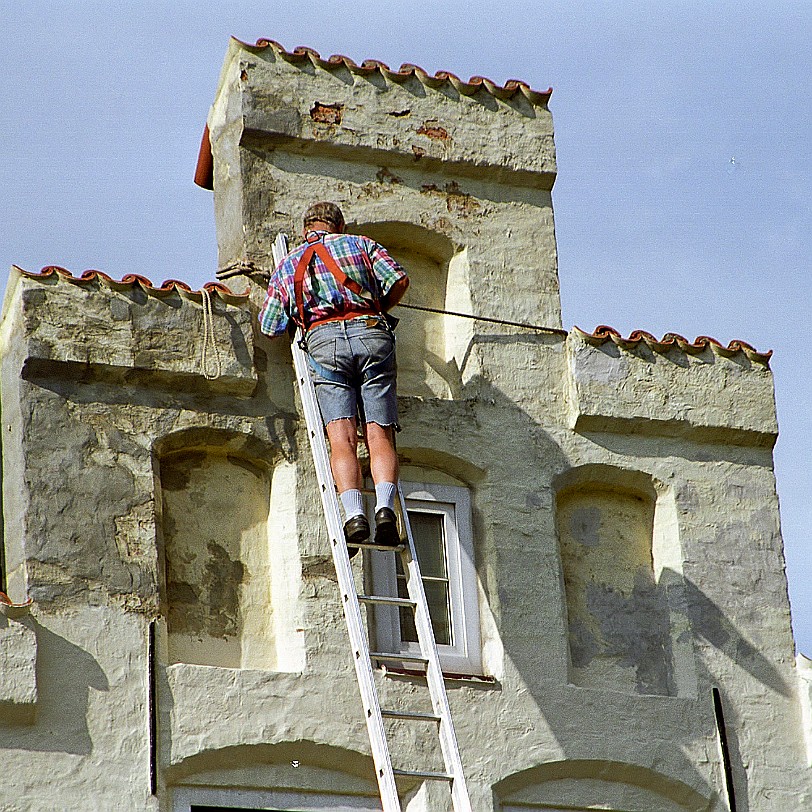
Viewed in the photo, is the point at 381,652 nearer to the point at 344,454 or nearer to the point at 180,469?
the point at 344,454

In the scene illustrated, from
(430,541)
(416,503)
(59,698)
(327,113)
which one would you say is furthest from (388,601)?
(327,113)

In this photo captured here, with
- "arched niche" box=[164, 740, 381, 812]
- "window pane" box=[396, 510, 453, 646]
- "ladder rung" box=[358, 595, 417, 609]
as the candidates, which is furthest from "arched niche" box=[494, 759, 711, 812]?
"ladder rung" box=[358, 595, 417, 609]

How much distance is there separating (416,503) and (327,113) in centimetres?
307

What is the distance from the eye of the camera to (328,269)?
627 inches

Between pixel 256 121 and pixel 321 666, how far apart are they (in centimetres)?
421

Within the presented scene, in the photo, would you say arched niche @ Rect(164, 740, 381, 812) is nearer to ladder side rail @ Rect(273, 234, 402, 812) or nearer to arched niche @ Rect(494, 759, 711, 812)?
ladder side rail @ Rect(273, 234, 402, 812)

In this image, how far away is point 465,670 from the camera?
1605 centimetres

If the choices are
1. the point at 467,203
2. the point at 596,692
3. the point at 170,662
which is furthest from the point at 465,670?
the point at 467,203

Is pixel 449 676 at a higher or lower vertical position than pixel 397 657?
higher

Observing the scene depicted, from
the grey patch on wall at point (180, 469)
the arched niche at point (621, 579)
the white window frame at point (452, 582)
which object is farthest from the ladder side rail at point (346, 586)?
the arched niche at point (621, 579)

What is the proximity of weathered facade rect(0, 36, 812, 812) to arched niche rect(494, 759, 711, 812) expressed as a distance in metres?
0.02

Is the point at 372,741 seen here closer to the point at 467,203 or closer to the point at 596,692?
the point at 596,692

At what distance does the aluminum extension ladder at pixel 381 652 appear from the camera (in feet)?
45.1

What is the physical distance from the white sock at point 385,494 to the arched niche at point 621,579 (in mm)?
2227
